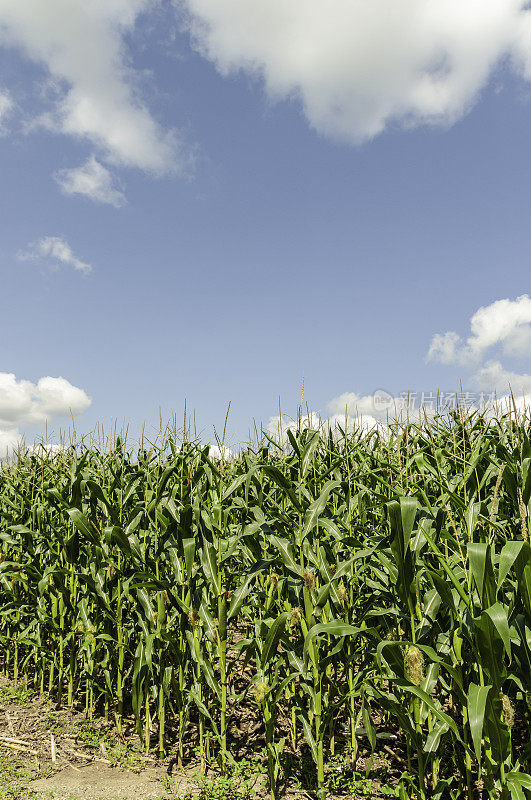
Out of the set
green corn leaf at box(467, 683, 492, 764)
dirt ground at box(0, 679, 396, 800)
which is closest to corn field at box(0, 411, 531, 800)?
green corn leaf at box(467, 683, 492, 764)

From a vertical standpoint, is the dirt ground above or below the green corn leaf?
below

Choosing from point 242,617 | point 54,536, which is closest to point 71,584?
point 54,536

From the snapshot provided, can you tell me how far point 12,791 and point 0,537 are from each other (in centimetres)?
273

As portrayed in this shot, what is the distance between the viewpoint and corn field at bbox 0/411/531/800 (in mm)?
2664

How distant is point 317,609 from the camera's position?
326 cm

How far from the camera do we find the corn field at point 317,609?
2.66m

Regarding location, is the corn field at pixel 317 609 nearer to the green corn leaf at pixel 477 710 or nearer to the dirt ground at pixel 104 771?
the green corn leaf at pixel 477 710

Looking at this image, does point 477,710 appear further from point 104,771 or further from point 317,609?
point 104,771

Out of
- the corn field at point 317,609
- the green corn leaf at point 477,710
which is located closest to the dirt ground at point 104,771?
the corn field at point 317,609

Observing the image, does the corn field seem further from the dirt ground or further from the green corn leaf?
the dirt ground

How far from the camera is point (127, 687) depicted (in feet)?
15.5

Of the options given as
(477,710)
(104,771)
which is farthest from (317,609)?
(104,771)

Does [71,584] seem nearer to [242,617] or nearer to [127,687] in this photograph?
[127,687]

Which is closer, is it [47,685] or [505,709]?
[505,709]
